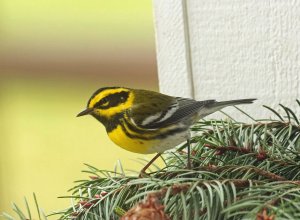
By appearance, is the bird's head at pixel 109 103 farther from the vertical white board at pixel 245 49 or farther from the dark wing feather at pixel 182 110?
the vertical white board at pixel 245 49

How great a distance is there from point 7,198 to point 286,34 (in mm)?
2998

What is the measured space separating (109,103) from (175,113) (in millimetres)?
139

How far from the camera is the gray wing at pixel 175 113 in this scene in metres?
1.85

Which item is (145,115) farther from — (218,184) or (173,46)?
(218,184)

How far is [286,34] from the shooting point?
198 centimetres

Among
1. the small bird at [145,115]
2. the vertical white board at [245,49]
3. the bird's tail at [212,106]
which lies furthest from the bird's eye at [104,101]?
the vertical white board at [245,49]

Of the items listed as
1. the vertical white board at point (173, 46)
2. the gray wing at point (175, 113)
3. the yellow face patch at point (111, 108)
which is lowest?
the gray wing at point (175, 113)

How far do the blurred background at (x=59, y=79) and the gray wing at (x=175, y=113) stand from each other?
5.71 ft

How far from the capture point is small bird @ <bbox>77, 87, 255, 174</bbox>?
5.93 feet

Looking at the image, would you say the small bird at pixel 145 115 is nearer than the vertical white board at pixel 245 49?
Yes

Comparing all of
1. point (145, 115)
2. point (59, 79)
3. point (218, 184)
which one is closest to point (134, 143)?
point (145, 115)

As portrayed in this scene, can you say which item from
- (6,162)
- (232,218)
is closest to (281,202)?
(232,218)

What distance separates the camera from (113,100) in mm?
1891

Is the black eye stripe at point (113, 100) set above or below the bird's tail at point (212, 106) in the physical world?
above
